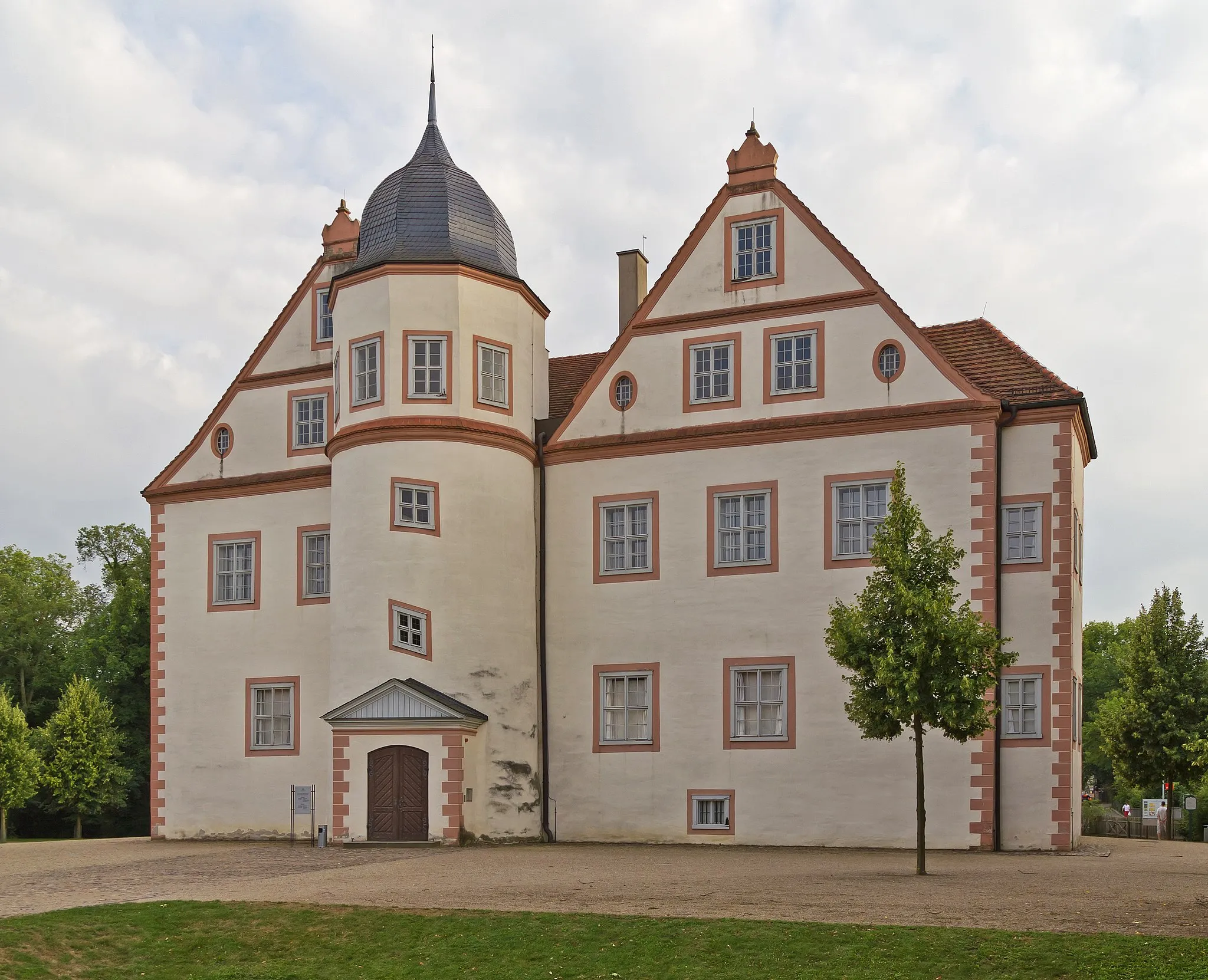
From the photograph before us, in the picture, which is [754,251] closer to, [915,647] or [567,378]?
[567,378]

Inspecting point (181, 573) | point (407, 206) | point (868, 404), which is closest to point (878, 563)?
point (868, 404)

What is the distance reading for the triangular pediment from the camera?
1215 inches

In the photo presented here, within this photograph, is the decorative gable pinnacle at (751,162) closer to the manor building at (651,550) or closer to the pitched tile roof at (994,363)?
the manor building at (651,550)

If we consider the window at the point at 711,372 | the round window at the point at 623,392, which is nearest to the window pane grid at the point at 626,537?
the round window at the point at 623,392

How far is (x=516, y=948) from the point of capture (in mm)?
17500

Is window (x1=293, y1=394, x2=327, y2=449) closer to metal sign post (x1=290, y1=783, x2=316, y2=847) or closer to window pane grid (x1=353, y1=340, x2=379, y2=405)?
window pane grid (x1=353, y1=340, x2=379, y2=405)

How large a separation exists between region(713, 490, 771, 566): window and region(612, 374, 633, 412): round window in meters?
3.13

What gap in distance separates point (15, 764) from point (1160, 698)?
37.2 metres

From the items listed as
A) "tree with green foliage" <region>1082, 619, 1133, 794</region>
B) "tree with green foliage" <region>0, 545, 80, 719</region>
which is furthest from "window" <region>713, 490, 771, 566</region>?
"tree with green foliage" <region>1082, 619, 1133, 794</region>

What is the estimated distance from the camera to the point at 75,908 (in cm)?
2012

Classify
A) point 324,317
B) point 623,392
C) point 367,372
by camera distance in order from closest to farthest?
point 367,372
point 623,392
point 324,317

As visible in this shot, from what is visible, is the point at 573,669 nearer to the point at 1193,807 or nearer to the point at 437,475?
the point at 437,475

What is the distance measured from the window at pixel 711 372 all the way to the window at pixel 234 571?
11637 mm

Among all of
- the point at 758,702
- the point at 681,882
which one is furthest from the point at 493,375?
the point at 681,882
